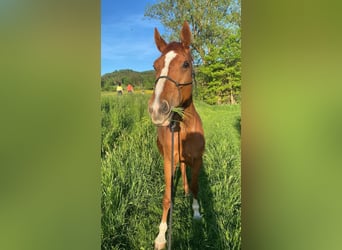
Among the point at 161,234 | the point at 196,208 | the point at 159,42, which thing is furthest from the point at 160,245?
the point at 159,42

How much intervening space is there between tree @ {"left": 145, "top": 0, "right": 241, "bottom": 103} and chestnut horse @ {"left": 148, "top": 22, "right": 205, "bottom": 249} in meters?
0.05

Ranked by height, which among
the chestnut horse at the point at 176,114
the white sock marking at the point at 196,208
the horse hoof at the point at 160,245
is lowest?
Answer: the horse hoof at the point at 160,245

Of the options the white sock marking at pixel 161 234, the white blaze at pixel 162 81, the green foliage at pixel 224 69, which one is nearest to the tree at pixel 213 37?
the green foliage at pixel 224 69

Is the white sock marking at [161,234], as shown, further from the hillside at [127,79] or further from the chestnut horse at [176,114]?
the hillside at [127,79]

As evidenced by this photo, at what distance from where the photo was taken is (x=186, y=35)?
4.49 feet

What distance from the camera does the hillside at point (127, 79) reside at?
1.38m

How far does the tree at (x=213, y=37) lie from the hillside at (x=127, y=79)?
0.19 m

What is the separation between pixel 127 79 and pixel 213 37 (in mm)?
370

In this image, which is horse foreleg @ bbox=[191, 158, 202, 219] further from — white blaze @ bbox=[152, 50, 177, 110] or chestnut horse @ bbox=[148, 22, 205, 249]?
white blaze @ bbox=[152, 50, 177, 110]

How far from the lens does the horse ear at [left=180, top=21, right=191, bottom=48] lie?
4.48 feet

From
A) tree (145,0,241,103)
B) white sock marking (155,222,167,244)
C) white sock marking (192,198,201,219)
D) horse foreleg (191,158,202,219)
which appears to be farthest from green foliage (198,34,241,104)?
white sock marking (155,222,167,244)
